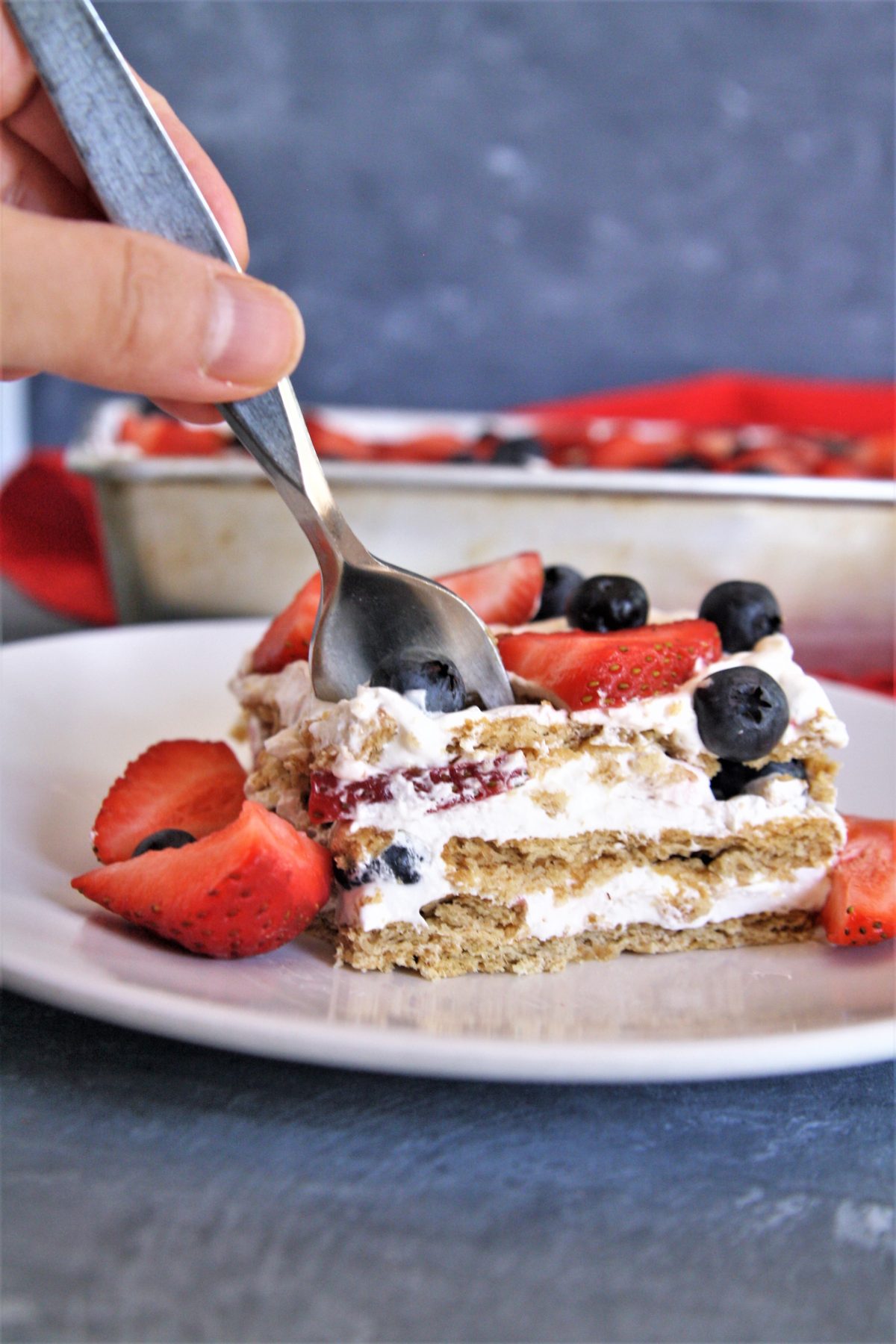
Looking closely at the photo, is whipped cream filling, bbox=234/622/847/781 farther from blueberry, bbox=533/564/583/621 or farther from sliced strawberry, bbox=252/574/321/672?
blueberry, bbox=533/564/583/621

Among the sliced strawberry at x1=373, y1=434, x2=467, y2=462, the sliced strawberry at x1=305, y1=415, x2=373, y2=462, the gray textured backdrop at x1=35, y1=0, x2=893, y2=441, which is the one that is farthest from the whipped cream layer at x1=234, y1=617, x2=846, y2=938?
the gray textured backdrop at x1=35, y1=0, x2=893, y2=441

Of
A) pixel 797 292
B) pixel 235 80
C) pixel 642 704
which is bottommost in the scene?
pixel 797 292

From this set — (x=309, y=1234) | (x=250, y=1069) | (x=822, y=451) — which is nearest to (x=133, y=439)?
(x=822, y=451)

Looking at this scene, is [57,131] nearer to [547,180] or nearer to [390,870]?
[390,870]

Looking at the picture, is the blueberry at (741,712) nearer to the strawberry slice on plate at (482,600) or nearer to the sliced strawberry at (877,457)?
Result: the strawberry slice on plate at (482,600)

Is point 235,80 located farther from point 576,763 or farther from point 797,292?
point 576,763

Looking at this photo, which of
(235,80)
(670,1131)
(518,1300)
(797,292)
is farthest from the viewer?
(797,292)

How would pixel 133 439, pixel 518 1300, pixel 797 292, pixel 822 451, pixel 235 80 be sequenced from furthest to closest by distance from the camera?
1. pixel 797 292
2. pixel 235 80
3. pixel 822 451
4. pixel 133 439
5. pixel 518 1300
